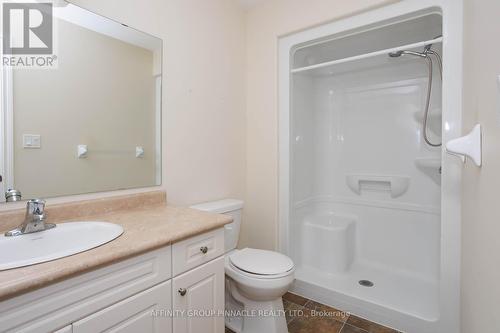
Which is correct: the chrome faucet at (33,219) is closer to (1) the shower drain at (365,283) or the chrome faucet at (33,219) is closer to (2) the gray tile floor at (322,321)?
(2) the gray tile floor at (322,321)

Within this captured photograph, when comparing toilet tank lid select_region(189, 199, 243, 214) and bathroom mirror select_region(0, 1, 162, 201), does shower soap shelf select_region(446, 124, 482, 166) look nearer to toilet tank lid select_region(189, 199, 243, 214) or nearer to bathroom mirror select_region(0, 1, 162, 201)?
toilet tank lid select_region(189, 199, 243, 214)

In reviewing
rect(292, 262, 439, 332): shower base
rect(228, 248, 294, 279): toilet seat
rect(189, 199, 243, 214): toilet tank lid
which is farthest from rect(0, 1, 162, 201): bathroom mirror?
rect(292, 262, 439, 332): shower base

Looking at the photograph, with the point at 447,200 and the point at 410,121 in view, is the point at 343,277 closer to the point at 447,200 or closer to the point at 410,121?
the point at 447,200

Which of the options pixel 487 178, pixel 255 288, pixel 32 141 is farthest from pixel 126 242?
pixel 487 178

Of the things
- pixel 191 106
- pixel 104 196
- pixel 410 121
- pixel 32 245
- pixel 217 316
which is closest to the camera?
pixel 32 245

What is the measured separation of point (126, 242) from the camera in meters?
0.88

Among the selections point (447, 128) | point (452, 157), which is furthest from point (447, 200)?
point (447, 128)

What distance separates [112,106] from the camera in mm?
1388

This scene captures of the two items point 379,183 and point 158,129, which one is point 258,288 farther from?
point 379,183

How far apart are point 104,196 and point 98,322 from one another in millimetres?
709

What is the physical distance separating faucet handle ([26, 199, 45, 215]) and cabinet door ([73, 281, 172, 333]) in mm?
505

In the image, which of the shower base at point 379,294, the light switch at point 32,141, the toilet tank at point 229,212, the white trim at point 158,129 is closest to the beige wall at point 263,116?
the toilet tank at point 229,212

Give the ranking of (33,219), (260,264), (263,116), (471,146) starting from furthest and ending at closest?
(263,116) → (260,264) → (33,219) → (471,146)

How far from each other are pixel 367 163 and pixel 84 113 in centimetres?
241
